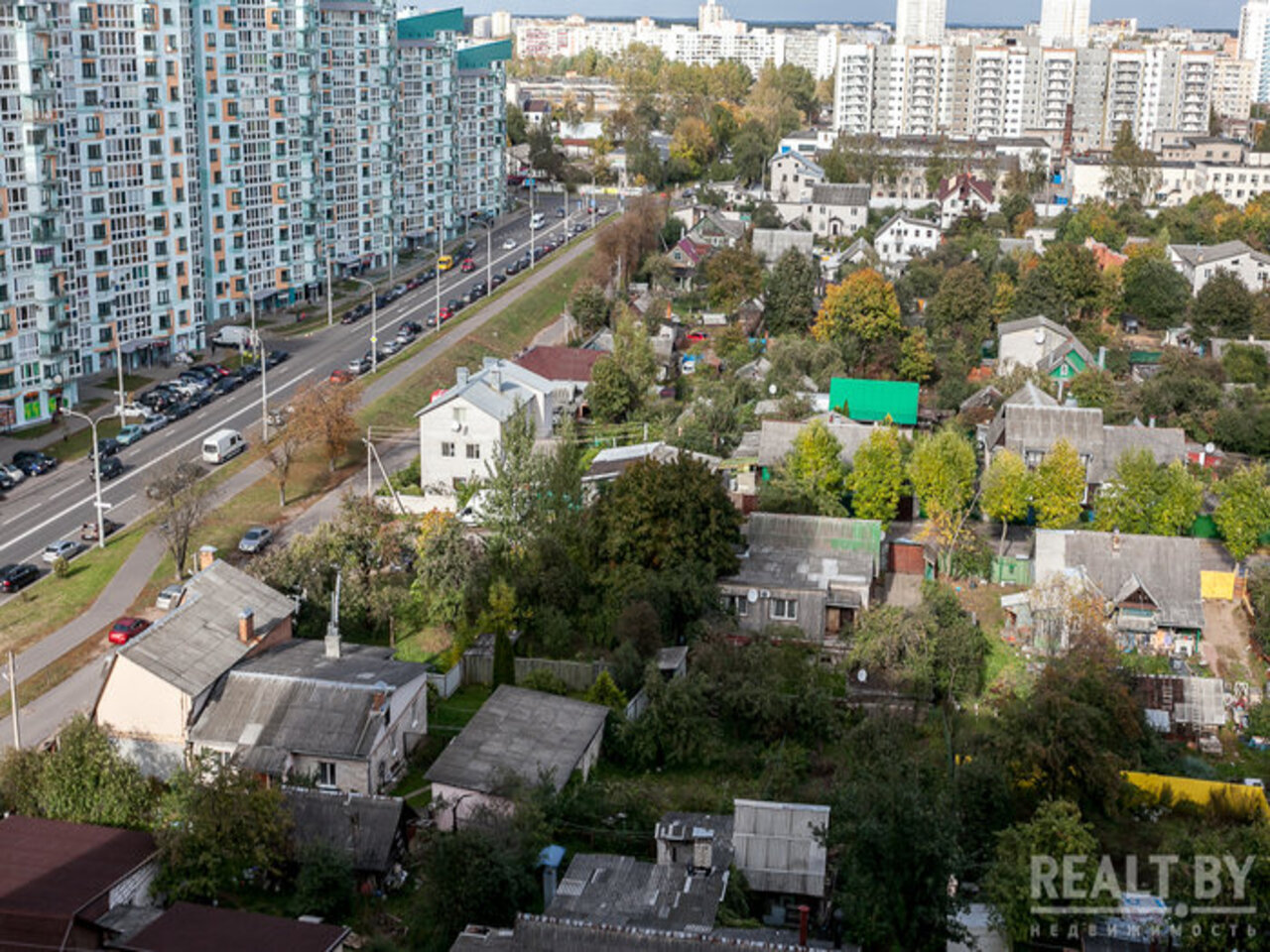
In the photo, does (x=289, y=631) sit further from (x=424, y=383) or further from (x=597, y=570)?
(x=424, y=383)

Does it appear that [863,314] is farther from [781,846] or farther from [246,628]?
[781,846]

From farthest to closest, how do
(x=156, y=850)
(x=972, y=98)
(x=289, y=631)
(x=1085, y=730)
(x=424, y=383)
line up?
1. (x=972, y=98)
2. (x=424, y=383)
3. (x=289, y=631)
4. (x=1085, y=730)
5. (x=156, y=850)

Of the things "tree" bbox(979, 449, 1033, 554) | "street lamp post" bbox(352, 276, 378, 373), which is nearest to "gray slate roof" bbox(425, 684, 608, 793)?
"tree" bbox(979, 449, 1033, 554)

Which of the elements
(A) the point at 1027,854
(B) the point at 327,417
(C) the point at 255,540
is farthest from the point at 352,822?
Answer: (B) the point at 327,417

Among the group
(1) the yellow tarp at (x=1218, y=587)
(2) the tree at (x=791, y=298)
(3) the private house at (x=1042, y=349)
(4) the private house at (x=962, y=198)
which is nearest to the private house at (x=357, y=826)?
(1) the yellow tarp at (x=1218, y=587)

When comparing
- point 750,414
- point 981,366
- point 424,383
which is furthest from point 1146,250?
point 424,383
